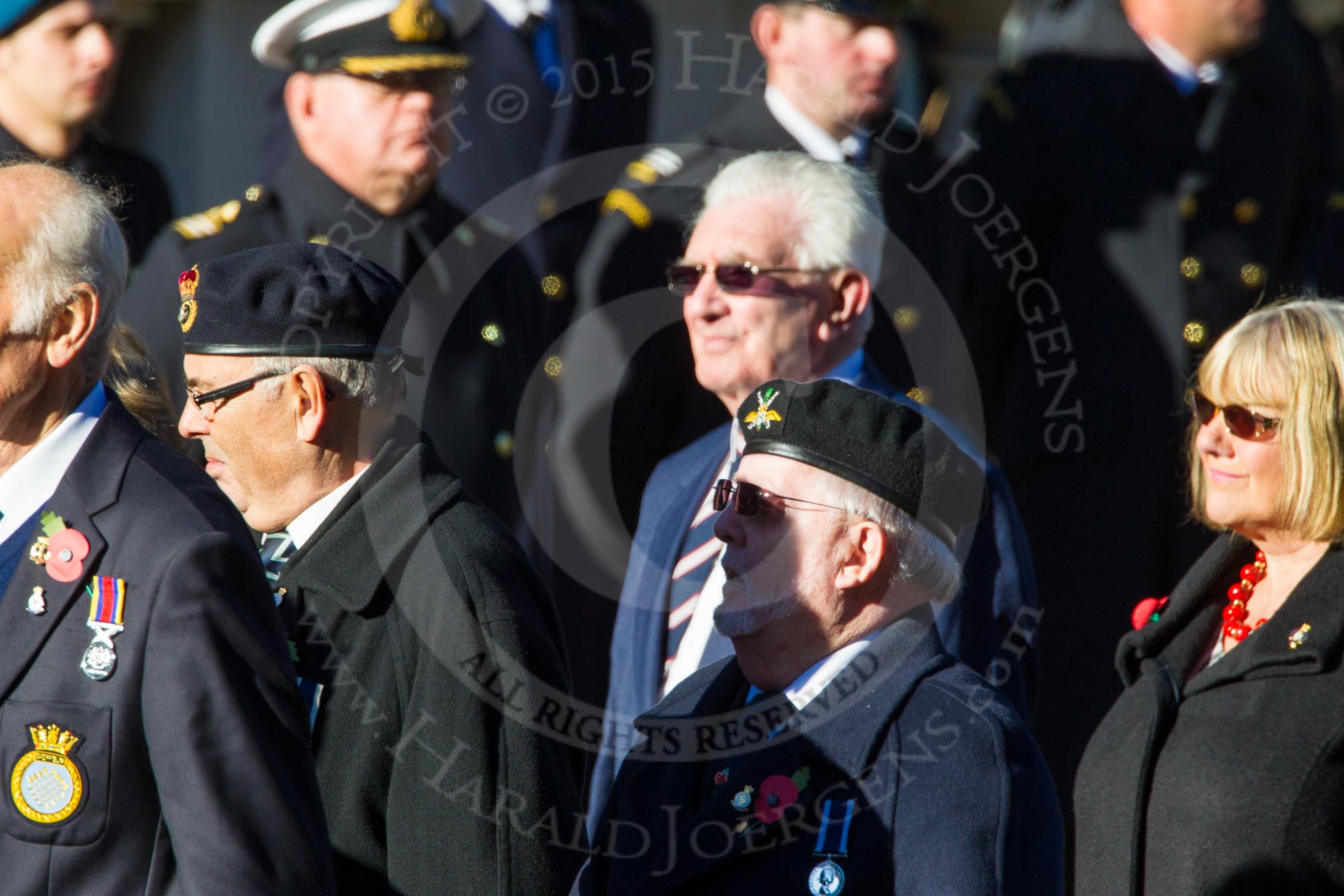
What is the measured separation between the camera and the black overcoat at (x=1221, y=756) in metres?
2.91

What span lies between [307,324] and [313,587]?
49 centimetres

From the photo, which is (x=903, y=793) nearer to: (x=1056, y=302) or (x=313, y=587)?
(x=313, y=587)

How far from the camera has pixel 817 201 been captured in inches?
159

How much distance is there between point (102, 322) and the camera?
8.38ft

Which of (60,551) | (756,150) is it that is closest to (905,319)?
(756,150)

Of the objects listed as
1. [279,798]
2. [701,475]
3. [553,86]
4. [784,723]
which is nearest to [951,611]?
[701,475]

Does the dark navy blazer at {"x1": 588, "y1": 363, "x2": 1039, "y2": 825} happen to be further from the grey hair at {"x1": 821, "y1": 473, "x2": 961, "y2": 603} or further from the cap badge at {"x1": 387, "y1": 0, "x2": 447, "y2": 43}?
the cap badge at {"x1": 387, "y1": 0, "x2": 447, "y2": 43}

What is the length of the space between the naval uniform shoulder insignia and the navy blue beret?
4.92 feet

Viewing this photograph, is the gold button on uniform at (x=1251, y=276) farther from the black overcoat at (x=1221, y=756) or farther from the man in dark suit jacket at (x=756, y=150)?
the black overcoat at (x=1221, y=756)

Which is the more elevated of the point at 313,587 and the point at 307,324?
the point at 307,324

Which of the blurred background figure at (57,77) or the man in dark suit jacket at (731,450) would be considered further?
the blurred background figure at (57,77)

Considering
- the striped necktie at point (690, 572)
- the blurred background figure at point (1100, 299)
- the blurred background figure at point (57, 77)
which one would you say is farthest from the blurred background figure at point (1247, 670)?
the blurred background figure at point (57, 77)

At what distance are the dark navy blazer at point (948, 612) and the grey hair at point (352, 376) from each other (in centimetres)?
90

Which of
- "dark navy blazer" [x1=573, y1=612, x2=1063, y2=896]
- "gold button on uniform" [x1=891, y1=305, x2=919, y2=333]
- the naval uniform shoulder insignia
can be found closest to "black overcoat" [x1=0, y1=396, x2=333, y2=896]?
"dark navy blazer" [x1=573, y1=612, x2=1063, y2=896]
